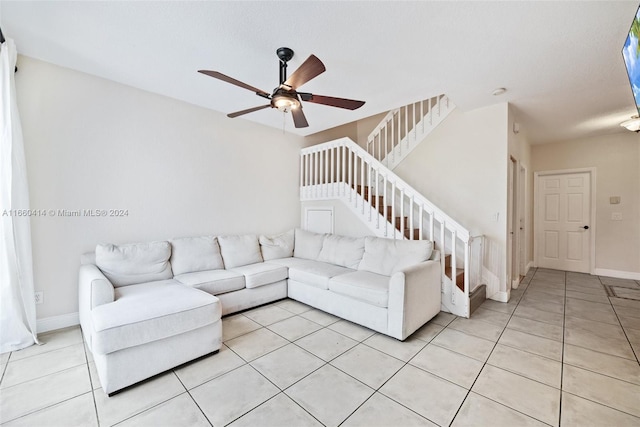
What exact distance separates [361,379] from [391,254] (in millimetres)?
1571

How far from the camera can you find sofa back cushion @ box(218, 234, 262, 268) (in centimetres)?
359

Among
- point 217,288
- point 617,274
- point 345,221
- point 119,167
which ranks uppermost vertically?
point 119,167

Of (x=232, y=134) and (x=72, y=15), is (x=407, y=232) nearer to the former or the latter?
(x=232, y=134)

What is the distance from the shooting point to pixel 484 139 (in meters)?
3.61

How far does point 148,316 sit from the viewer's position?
193 centimetres

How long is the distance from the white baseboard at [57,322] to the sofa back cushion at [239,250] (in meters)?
1.57

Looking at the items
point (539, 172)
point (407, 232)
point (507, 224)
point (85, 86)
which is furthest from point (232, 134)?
point (539, 172)

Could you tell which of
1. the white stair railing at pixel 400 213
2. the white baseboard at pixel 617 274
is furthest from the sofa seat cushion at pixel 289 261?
the white baseboard at pixel 617 274

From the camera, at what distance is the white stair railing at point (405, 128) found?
4.07 meters

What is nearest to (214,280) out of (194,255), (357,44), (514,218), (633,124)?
(194,255)

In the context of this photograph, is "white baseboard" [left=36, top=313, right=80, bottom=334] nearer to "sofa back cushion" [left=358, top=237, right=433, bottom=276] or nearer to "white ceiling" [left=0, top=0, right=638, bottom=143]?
"white ceiling" [left=0, top=0, right=638, bottom=143]

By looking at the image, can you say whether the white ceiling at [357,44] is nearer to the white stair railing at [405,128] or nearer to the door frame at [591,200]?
the white stair railing at [405,128]

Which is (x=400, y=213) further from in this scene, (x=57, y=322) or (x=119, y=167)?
(x=57, y=322)

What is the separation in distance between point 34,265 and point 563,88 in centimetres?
586
